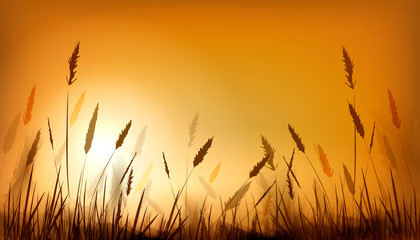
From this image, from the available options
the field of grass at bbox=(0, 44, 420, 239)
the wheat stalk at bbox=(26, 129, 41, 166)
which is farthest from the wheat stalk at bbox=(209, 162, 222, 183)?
the wheat stalk at bbox=(26, 129, 41, 166)

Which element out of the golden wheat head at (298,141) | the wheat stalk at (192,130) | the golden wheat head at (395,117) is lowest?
the golden wheat head at (298,141)

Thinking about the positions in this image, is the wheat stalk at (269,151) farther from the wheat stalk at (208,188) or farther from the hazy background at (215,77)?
the wheat stalk at (208,188)

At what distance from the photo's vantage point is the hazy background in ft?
3.70

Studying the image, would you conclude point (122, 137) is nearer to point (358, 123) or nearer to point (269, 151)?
point (269, 151)

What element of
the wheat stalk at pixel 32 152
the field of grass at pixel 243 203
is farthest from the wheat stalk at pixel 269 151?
the wheat stalk at pixel 32 152

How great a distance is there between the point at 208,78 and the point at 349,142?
0.45 m

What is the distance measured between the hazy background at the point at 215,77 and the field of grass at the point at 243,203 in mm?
19

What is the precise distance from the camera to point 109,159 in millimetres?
1115

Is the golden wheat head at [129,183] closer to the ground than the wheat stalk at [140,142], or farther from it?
closer to the ground

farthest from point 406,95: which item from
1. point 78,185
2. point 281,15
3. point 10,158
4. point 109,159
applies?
point 10,158

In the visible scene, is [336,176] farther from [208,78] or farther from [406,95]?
[208,78]

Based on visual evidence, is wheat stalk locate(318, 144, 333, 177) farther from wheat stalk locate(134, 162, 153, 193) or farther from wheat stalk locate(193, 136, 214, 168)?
wheat stalk locate(134, 162, 153, 193)

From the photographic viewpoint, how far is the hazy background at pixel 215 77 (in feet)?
3.70

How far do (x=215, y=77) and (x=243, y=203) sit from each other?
1.24ft
